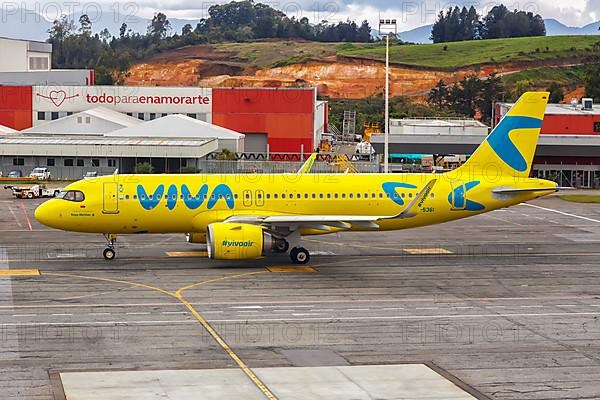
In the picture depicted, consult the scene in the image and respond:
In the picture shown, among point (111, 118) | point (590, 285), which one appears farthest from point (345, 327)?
point (111, 118)

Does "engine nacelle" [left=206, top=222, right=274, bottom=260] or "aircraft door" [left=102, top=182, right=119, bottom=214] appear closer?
"engine nacelle" [left=206, top=222, right=274, bottom=260]

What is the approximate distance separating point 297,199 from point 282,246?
228 centimetres

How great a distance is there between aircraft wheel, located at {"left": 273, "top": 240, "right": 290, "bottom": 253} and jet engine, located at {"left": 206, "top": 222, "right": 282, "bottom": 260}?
10.3 feet

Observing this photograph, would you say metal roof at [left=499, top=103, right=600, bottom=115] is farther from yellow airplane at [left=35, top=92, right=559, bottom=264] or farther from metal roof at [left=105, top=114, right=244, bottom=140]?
yellow airplane at [left=35, top=92, right=559, bottom=264]

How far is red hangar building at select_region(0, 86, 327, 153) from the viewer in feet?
376

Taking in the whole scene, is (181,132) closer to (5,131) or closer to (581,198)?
(5,131)

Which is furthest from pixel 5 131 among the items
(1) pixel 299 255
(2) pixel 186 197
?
(1) pixel 299 255

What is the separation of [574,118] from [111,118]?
5001 centimetres

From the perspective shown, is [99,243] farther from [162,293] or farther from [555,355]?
[555,355]

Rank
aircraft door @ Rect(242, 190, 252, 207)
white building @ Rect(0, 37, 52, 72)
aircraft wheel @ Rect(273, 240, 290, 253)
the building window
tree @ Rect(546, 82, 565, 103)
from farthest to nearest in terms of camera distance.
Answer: the building window < tree @ Rect(546, 82, 565, 103) < white building @ Rect(0, 37, 52, 72) < aircraft wheel @ Rect(273, 240, 290, 253) < aircraft door @ Rect(242, 190, 252, 207)

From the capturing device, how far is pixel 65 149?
92625mm

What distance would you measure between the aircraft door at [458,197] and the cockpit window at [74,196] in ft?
55.0

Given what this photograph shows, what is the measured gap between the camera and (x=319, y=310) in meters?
34.7

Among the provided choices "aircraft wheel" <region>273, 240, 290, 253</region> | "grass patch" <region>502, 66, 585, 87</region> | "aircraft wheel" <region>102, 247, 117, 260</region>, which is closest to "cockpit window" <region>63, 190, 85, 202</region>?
"aircraft wheel" <region>102, 247, 117, 260</region>
